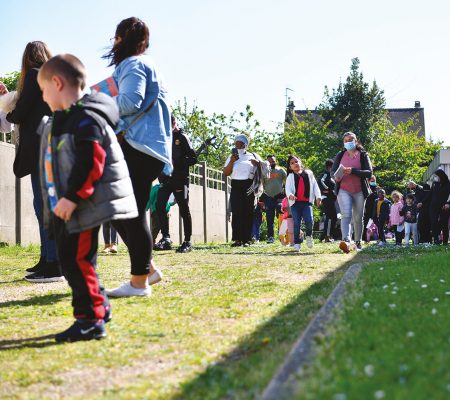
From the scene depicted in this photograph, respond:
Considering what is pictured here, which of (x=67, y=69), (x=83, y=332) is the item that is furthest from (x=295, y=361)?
(x=67, y=69)

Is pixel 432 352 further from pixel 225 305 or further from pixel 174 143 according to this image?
pixel 174 143

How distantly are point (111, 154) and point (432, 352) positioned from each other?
2.15 m

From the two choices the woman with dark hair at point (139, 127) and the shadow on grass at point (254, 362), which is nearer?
the shadow on grass at point (254, 362)

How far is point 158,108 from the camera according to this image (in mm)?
5828

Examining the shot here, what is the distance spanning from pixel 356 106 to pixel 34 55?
50462mm

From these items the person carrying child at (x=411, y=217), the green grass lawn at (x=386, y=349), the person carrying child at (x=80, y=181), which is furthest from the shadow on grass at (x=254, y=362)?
the person carrying child at (x=411, y=217)

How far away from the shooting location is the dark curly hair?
5.79 meters

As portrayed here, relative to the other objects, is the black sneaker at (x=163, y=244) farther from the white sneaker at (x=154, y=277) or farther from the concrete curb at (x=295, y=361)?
the concrete curb at (x=295, y=361)

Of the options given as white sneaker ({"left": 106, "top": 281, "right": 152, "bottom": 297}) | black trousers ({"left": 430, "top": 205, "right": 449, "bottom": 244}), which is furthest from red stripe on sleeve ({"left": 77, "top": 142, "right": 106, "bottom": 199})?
black trousers ({"left": 430, "top": 205, "right": 449, "bottom": 244})

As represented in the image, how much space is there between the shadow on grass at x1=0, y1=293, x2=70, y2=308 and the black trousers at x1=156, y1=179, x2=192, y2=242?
18.7 ft

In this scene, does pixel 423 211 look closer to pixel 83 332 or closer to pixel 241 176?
pixel 241 176

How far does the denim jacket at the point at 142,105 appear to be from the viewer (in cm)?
555

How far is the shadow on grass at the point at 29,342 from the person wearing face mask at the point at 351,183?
25.4 ft

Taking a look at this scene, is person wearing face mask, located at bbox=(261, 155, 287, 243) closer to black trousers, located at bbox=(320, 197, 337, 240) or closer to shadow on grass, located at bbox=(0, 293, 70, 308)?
black trousers, located at bbox=(320, 197, 337, 240)
